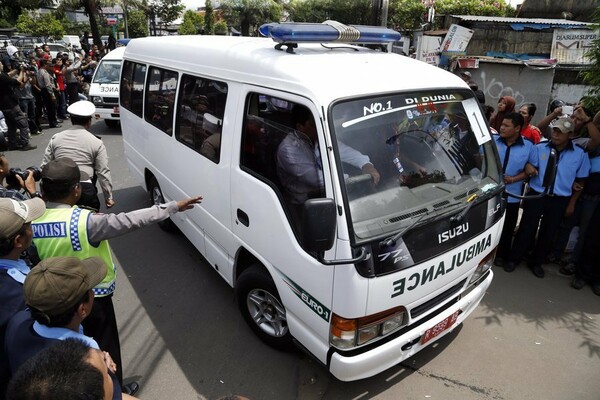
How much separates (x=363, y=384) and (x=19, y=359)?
224 cm

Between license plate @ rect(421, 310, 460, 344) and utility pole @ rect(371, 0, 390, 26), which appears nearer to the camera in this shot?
license plate @ rect(421, 310, 460, 344)

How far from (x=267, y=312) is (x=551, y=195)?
3175 millimetres

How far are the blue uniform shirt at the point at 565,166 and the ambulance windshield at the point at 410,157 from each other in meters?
1.35

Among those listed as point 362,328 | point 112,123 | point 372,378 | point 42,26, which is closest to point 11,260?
point 362,328

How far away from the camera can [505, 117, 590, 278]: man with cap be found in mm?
4043

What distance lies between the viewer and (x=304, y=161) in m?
2.58

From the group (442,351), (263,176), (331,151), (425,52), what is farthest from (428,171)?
(425,52)

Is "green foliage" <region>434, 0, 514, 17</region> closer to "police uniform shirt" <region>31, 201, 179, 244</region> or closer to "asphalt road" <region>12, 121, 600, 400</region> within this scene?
"asphalt road" <region>12, 121, 600, 400</region>

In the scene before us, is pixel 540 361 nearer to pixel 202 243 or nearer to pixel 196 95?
pixel 202 243

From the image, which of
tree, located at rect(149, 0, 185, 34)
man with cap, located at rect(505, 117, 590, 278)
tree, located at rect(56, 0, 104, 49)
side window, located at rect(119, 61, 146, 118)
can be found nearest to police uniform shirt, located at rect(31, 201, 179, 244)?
side window, located at rect(119, 61, 146, 118)

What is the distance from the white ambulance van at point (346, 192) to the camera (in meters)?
2.36

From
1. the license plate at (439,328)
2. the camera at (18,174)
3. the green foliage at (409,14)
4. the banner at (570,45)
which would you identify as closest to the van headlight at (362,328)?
the license plate at (439,328)

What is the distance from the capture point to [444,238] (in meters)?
2.56

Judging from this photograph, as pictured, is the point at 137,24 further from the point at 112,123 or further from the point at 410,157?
the point at 410,157
